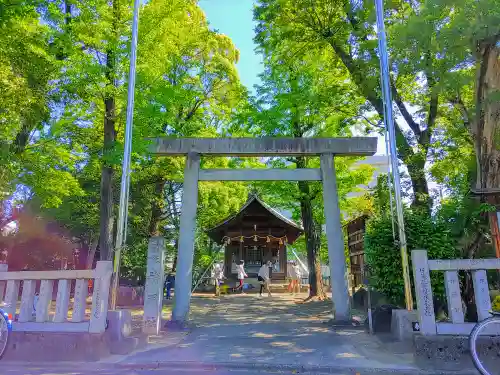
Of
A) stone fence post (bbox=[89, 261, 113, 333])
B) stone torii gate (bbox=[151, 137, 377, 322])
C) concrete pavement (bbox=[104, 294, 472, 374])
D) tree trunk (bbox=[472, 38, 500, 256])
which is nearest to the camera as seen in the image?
concrete pavement (bbox=[104, 294, 472, 374])

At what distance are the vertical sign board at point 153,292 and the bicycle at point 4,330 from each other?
251cm

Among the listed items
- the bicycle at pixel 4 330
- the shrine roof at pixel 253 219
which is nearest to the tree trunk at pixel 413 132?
the shrine roof at pixel 253 219

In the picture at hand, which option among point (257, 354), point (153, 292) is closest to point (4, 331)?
point (153, 292)

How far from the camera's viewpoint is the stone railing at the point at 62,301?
6.04 m

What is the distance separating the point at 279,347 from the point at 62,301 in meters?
3.87

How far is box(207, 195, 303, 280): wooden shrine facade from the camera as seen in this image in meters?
19.7

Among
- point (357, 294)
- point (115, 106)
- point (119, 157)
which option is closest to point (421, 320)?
point (357, 294)

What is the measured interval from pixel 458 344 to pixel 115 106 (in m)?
10.9

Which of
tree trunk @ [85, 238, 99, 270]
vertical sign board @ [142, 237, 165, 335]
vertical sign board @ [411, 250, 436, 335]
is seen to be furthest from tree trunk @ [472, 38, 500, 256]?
tree trunk @ [85, 238, 99, 270]

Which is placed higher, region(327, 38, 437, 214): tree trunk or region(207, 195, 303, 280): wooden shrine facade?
region(327, 38, 437, 214): tree trunk

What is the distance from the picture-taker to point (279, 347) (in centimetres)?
667

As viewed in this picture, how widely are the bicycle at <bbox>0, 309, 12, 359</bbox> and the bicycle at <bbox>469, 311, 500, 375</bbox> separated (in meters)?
6.83

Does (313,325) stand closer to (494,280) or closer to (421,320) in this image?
(421,320)

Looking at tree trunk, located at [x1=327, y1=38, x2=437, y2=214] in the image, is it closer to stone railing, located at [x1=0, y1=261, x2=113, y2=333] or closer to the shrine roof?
stone railing, located at [x1=0, y1=261, x2=113, y2=333]
